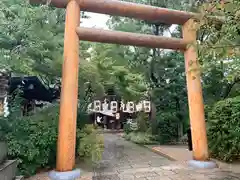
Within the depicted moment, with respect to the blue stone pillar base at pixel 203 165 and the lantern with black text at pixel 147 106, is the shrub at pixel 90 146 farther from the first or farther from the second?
the lantern with black text at pixel 147 106

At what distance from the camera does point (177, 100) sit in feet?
35.9

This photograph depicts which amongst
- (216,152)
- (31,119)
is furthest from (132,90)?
(31,119)

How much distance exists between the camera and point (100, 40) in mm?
6168

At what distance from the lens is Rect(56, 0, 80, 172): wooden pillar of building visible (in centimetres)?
525

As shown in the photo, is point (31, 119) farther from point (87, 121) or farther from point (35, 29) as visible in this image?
point (35, 29)

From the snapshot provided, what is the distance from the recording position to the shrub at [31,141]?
198 inches

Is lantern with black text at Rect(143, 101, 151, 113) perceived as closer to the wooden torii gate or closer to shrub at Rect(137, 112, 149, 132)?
shrub at Rect(137, 112, 149, 132)

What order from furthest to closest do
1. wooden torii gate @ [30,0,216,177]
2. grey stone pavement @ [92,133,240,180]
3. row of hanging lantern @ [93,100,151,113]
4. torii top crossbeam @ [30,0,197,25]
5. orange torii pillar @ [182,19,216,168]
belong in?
row of hanging lantern @ [93,100,151,113] < orange torii pillar @ [182,19,216,168] < torii top crossbeam @ [30,0,197,25] < wooden torii gate @ [30,0,216,177] < grey stone pavement @ [92,133,240,180]

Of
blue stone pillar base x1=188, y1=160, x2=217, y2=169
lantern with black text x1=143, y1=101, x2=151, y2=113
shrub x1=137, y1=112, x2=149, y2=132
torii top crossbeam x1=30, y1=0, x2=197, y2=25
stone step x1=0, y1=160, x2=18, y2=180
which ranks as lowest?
blue stone pillar base x1=188, y1=160, x2=217, y2=169

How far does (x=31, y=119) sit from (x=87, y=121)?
189cm

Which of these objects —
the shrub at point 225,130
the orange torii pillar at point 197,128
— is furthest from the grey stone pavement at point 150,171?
the shrub at point 225,130

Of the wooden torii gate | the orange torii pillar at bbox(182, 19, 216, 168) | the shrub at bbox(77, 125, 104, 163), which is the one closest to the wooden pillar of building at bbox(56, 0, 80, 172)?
the wooden torii gate

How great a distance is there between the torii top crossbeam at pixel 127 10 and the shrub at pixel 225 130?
3.01m

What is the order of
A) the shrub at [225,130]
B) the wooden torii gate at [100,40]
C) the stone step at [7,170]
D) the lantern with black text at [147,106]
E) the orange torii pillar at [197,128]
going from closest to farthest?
the stone step at [7,170] → the wooden torii gate at [100,40] → the orange torii pillar at [197,128] → the shrub at [225,130] → the lantern with black text at [147,106]
